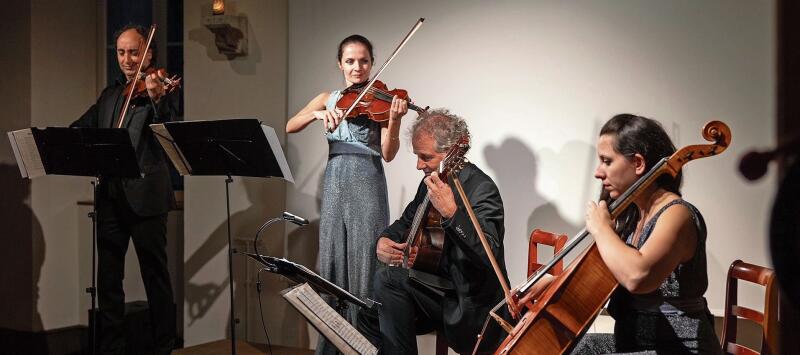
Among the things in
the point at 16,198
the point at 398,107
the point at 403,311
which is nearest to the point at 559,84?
the point at 398,107

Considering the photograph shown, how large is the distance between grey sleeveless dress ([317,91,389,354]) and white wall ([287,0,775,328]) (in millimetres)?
460

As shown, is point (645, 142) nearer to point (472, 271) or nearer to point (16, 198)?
point (472, 271)

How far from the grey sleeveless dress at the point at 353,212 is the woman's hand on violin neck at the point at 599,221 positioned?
62.9 inches

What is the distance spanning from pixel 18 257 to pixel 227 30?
179cm

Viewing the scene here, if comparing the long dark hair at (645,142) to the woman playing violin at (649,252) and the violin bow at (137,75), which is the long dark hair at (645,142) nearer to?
the woman playing violin at (649,252)

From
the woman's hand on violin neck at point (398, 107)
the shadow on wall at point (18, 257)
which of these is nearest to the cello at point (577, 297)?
the woman's hand on violin neck at point (398, 107)

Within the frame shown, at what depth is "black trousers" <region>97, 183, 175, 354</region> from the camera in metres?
3.40

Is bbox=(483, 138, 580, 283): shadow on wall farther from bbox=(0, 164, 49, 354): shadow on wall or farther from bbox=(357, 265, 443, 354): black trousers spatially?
bbox=(0, 164, 49, 354): shadow on wall

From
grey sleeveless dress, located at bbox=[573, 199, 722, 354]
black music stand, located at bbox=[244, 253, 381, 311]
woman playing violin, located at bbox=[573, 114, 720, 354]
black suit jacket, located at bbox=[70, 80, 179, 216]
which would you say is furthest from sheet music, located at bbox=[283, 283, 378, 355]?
black suit jacket, located at bbox=[70, 80, 179, 216]

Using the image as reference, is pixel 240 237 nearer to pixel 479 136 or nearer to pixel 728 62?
pixel 479 136

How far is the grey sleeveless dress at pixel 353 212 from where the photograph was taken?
3.27 meters

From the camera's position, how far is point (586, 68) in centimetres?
333

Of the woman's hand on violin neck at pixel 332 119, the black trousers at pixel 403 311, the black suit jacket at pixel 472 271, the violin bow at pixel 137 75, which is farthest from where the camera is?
the violin bow at pixel 137 75

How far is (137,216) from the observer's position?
134 inches
